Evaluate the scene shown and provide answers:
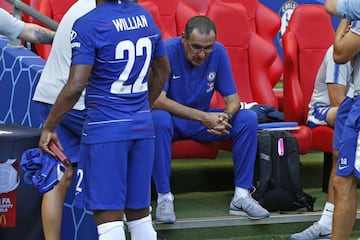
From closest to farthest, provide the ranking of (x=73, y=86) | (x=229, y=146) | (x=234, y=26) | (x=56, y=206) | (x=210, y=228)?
(x=73, y=86)
(x=56, y=206)
(x=210, y=228)
(x=229, y=146)
(x=234, y=26)

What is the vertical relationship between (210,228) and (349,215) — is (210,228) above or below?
below

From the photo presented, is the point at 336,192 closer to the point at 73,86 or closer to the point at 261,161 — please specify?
the point at 261,161

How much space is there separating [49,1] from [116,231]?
8.23ft

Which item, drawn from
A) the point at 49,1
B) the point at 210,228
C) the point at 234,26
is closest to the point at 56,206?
the point at 210,228

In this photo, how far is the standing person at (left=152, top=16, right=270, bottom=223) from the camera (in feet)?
17.7


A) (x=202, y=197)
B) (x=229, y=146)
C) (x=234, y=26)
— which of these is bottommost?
(x=202, y=197)

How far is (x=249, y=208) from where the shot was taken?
550 cm

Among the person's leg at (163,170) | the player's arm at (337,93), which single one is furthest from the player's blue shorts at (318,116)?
the person's leg at (163,170)

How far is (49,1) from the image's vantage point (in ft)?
20.2

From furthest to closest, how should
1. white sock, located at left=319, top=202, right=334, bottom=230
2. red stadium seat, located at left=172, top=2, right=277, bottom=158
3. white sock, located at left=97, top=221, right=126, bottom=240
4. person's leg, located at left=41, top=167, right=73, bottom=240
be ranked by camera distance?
red stadium seat, located at left=172, top=2, right=277, bottom=158, white sock, located at left=319, top=202, right=334, bottom=230, person's leg, located at left=41, top=167, right=73, bottom=240, white sock, located at left=97, top=221, right=126, bottom=240

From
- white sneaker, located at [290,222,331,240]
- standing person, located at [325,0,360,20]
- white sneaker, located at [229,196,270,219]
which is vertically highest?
standing person, located at [325,0,360,20]

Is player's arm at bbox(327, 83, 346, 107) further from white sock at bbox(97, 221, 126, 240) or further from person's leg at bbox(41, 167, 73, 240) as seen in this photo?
white sock at bbox(97, 221, 126, 240)

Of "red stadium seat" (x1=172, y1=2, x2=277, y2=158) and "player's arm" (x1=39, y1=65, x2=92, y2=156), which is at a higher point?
"player's arm" (x1=39, y1=65, x2=92, y2=156)

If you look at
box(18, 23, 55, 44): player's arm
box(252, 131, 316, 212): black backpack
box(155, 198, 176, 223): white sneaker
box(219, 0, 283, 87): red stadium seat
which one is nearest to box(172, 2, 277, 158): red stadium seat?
box(219, 0, 283, 87): red stadium seat
